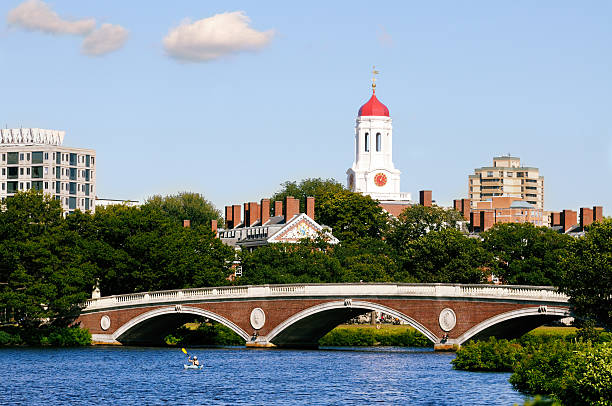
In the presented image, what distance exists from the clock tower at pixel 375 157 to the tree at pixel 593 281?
10274cm

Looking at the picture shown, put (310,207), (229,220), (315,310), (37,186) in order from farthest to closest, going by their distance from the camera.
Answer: (229,220) → (37,186) → (310,207) → (315,310)

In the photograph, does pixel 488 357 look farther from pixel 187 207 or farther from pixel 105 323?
pixel 187 207

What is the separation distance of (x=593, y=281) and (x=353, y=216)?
7883 cm

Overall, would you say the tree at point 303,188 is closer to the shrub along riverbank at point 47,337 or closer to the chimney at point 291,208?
the chimney at point 291,208

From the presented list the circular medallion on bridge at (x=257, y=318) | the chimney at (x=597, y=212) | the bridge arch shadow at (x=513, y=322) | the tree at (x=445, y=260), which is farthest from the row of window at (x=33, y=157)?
the bridge arch shadow at (x=513, y=322)

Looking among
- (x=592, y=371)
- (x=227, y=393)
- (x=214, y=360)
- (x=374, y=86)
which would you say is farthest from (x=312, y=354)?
(x=374, y=86)

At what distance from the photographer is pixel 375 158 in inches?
7003

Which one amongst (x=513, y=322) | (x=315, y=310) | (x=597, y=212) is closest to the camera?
(x=513, y=322)

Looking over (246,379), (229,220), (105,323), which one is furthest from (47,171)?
(246,379)

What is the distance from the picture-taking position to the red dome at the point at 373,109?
175 meters

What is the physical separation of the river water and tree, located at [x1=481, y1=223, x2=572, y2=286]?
2932 centimetres

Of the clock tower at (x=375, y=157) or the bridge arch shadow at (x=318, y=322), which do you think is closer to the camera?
the bridge arch shadow at (x=318, y=322)

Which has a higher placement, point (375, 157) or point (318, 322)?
point (375, 157)

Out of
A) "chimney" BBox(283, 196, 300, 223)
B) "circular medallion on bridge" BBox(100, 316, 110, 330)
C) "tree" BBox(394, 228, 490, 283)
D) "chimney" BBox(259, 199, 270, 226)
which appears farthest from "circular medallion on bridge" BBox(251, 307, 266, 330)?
"chimney" BBox(259, 199, 270, 226)
